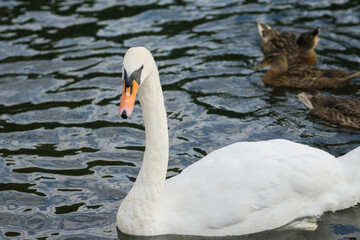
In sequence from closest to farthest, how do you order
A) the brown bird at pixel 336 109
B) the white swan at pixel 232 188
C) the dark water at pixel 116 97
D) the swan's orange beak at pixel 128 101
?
the swan's orange beak at pixel 128 101 → the white swan at pixel 232 188 → the dark water at pixel 116 97 → the brown bird at pixel 336 109

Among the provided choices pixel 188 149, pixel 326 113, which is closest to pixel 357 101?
pixel 326 113

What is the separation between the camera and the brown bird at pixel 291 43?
39.7 ft

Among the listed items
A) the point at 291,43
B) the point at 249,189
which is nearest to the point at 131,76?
the point at 249,189

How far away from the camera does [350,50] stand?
12383 millimetres

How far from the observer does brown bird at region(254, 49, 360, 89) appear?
11031 millimetres

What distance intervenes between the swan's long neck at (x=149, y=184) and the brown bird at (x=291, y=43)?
5632 millimetres

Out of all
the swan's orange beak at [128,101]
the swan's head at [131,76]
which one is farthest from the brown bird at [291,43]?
the swan's orange beak at [128,101]

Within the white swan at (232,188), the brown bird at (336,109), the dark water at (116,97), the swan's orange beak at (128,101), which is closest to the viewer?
the swan's orange beak at (128,101)

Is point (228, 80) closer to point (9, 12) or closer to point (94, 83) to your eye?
point (94, 83)

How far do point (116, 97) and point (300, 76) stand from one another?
3213 millimetres

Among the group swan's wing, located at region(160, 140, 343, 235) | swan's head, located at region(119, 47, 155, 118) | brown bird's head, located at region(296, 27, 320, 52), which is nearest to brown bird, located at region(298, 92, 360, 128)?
brown bird's head, located at region(296, 27, 320, 52)

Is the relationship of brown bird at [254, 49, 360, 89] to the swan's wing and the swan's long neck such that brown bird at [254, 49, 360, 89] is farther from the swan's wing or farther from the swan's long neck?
the swan's long neck

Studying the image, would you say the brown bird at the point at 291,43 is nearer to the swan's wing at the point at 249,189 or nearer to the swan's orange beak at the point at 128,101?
the swan's wing at the point at 249,189

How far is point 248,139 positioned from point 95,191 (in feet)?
7.93
